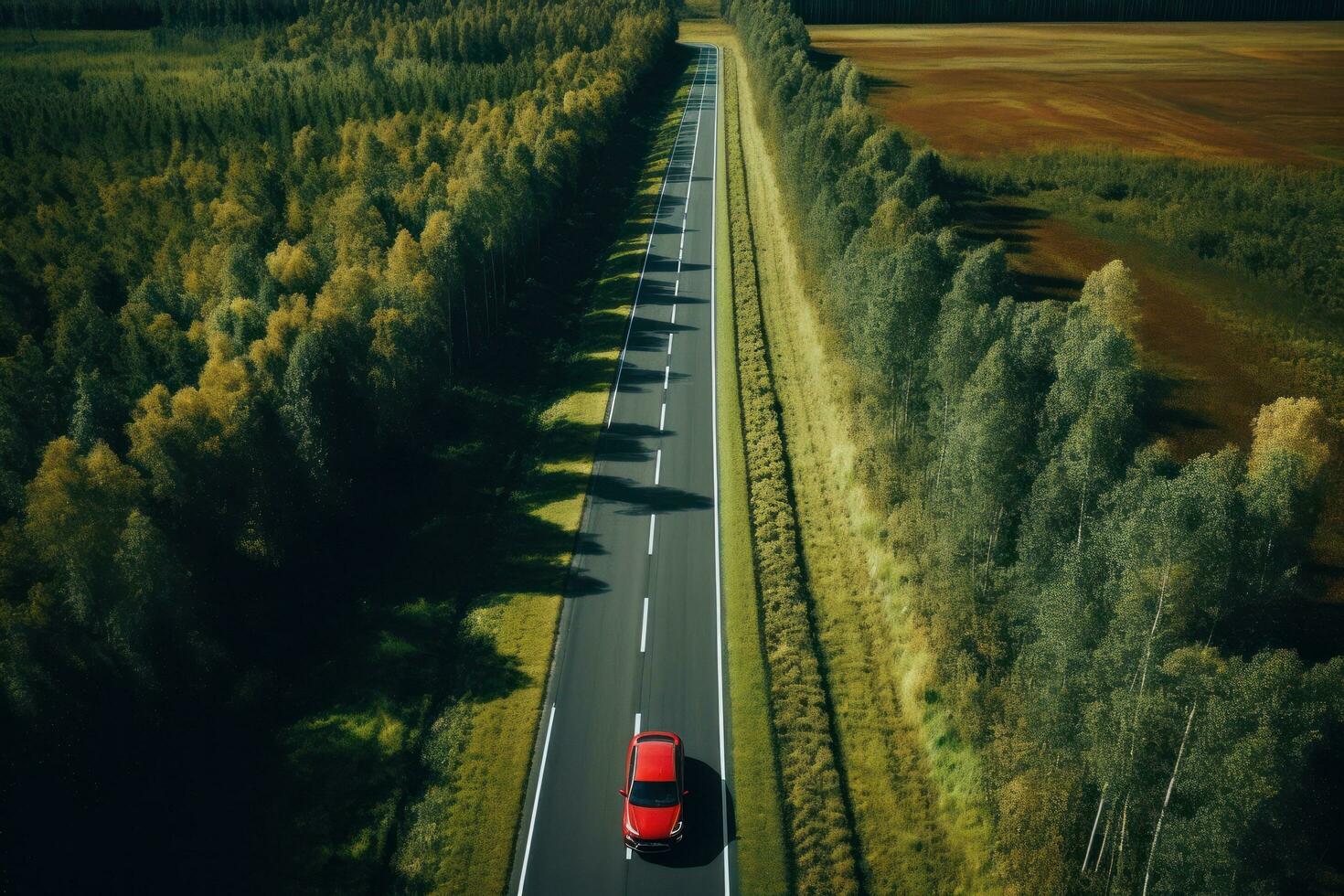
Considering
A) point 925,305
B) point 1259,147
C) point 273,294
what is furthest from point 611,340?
point 1259,147

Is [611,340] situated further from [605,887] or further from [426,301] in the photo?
[605,887]

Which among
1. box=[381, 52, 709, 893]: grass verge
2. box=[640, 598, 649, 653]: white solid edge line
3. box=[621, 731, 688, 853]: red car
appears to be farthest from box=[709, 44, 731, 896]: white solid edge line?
box=[381, 52, 709, 893]: grass verge

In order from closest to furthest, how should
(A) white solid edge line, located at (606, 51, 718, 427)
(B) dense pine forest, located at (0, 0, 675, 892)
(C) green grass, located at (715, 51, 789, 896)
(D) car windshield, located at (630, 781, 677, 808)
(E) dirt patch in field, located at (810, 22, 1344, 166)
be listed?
(C) green grass, located at (715, 51, 789, 896), (D) car windshield, located at (630, 781, 677, 808), (B) dense pine forest, located at (0, 0, 675, 892), (A) white solid edge line, located at (606, 51, 718, 427), (E) dirt patch in field, located at (810, 22, 1344, 166)

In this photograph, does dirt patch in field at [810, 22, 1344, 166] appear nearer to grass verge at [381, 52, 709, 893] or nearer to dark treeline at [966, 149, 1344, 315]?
dark treeline at [966, 149, 1344, 315]

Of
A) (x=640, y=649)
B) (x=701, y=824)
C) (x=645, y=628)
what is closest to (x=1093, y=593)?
(x=701, y=824)

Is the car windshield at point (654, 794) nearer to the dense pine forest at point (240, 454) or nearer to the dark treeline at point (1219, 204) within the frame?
the dense pine forest at point (240, 454)

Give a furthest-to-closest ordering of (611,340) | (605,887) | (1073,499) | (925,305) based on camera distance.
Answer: (611,340) < (925,305) < (1073,499) < (605,887)
